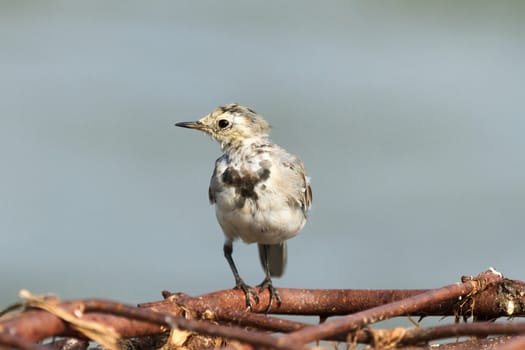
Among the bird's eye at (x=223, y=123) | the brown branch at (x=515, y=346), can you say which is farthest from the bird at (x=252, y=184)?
the brown branch at (x=515, y=346)

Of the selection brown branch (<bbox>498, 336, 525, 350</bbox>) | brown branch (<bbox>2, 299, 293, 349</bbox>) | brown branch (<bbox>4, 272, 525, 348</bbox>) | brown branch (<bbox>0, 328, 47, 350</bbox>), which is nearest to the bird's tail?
brown branch (<bbox>4, 272, 525, 348</bbox>)

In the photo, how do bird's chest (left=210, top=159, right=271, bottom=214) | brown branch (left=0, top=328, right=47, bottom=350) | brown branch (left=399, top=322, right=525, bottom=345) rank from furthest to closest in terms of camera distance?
bird's chest (left=210, top=159, right=271, bottom=214)
brown branch (left=399, top=322, right=525, bottom=345)
brown branch (left=0, top=328, right=47, bottom=350)

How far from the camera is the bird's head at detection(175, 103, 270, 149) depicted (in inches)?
214

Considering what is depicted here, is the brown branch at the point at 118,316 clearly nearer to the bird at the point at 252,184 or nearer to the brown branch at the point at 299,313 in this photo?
the brown branch at the point at 299,313

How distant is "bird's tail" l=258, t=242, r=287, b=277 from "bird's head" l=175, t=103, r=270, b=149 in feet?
2.77

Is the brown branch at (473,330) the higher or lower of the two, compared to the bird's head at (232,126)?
lower

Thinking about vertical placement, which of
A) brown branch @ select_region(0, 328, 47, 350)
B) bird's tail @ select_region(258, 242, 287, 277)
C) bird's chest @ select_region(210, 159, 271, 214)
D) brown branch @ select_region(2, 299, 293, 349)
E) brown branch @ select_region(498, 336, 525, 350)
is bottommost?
brown branch @ select_region(498, 336, 525, 350)

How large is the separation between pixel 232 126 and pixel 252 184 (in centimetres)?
52

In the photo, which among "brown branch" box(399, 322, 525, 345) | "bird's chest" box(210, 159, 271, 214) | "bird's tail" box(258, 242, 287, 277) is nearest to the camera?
"brown branch" box(399, 322, 525, 345)

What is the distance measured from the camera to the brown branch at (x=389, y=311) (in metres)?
2.14

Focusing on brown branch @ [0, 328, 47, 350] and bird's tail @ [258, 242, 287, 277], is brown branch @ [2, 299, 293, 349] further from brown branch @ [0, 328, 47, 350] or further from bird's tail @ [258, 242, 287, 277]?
bird's tail @ [258, 242, 287, 277]

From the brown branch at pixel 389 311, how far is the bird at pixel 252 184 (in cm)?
188

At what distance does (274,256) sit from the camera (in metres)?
6.00

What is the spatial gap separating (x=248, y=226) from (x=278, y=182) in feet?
1.06
